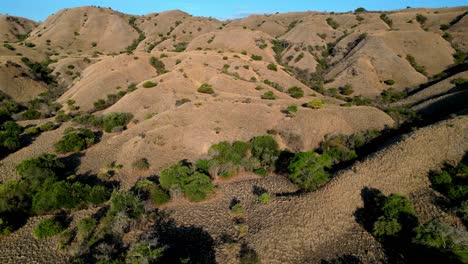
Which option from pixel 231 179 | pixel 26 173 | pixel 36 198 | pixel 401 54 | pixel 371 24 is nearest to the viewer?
pixel 36 198

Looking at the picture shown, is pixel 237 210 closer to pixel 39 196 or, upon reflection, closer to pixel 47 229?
pixel 47 229

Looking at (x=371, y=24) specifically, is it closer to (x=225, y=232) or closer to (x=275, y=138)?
(x=275, y=138)

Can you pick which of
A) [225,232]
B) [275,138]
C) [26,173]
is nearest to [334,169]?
[275,138]

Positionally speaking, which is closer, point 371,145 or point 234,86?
point 371,145

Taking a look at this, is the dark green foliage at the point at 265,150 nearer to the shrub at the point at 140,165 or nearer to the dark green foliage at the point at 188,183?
the dark green foliage at the point at 188,183

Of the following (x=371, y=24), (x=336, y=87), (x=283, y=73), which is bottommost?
(x=336, y=87)

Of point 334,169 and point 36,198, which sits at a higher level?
point 36,198
